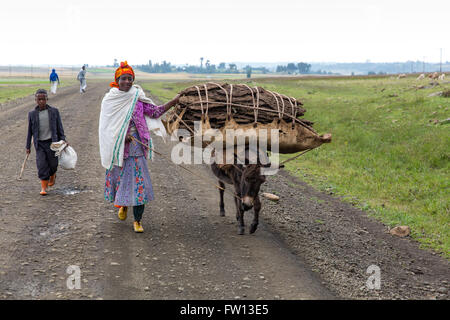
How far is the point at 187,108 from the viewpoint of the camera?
7.32 metres

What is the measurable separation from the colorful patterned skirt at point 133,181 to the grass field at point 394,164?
4537 millimetres

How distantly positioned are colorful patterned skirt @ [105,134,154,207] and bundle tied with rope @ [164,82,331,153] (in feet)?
2.12

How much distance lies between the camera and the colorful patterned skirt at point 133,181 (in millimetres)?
7262

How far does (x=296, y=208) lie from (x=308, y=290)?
12.9 ft

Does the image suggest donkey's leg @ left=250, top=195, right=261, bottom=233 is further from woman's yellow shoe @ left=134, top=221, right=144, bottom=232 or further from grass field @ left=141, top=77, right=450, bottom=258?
grass field @ left=141, top=77, right=450, bottom=258

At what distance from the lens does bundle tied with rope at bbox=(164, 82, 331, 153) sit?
7230 mm

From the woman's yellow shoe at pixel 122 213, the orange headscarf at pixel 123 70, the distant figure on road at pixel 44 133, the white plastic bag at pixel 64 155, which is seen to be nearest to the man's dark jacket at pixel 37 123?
the distant figure on road at pixel 44 133

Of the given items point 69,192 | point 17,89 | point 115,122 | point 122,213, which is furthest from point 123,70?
point 17,89

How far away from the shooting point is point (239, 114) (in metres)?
7.31

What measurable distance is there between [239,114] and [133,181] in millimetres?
1829
